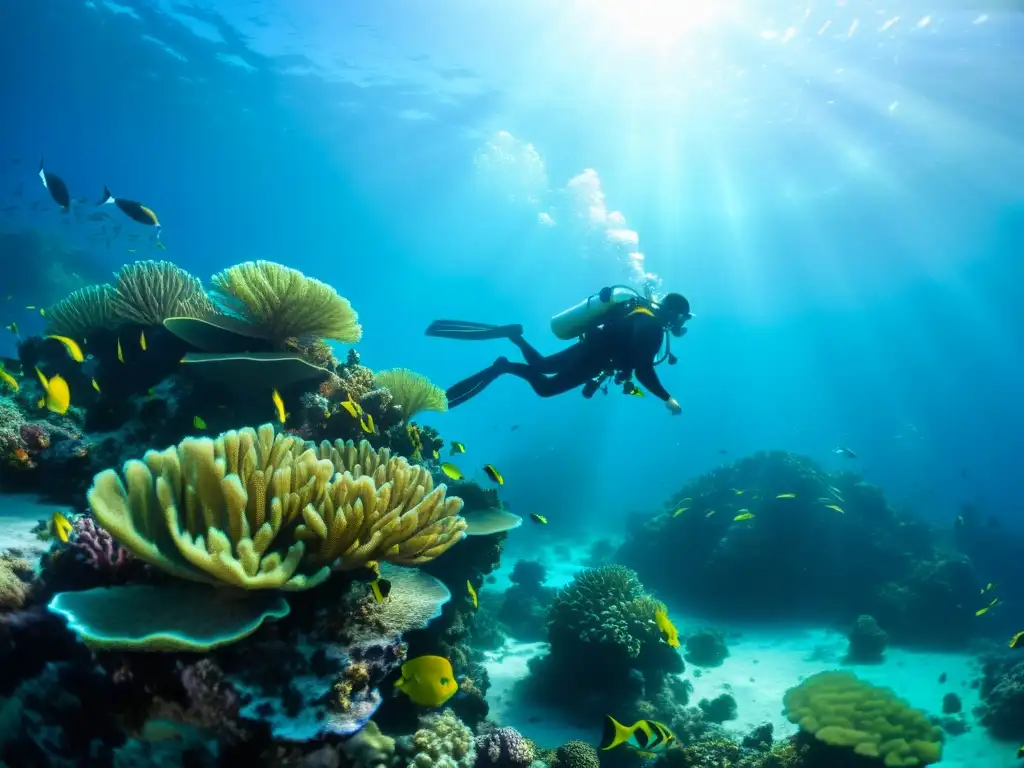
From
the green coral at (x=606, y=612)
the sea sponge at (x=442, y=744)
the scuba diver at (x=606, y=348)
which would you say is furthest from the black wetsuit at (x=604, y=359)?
the sea sponge at (x=442, y=744)

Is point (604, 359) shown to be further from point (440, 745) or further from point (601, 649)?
point (440, 745)

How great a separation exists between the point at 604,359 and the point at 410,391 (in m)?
3.27

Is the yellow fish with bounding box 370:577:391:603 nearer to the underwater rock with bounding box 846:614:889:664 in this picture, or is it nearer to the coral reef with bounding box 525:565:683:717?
the coral reef with bounding box 525:565:683:717

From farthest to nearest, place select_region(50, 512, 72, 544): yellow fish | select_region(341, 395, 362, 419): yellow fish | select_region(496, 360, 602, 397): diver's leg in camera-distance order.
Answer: select_region(496, 360, 602, 397): diver's leg < select_region(341, 395, 362, 419): yellow fish < select_region(50, 512, 72, 544): yellow fish

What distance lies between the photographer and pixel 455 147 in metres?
42.5

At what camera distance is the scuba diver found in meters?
7.88

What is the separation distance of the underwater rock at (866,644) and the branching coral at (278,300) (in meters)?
14.4

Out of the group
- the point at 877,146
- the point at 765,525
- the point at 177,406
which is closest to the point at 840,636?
the point at 765,525

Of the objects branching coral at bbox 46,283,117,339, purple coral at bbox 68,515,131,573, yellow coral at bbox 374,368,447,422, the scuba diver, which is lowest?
purple coral at bbox 68,515,131,573

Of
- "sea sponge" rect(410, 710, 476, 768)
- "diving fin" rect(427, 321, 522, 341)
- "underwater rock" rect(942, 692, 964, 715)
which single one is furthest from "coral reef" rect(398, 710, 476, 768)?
"underwater rock" rect(942, 692, 964, 715)

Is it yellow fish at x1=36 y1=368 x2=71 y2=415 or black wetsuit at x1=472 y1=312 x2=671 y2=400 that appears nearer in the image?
yellow fish at x1=36 y1=368 x2=71 y2=415

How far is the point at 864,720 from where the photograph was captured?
247 inches

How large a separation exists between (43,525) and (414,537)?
11.7ft

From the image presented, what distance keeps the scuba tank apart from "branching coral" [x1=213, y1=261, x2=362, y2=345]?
13.3 ft
